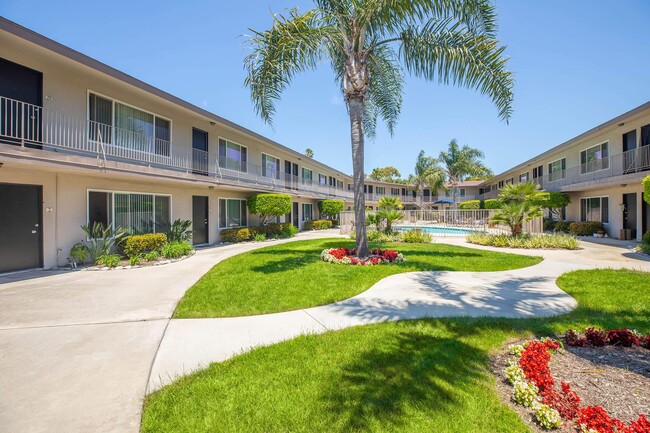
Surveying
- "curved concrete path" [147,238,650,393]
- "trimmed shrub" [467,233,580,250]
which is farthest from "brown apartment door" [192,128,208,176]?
"trimmed shrub" [467,233,580,250]

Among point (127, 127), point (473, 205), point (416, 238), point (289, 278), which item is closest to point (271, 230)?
point (416, 238)

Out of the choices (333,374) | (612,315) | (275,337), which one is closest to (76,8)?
(275,337)

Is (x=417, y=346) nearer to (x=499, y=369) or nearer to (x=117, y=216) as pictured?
(x=499, y=369)

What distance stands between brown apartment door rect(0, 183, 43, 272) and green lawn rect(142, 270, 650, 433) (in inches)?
381

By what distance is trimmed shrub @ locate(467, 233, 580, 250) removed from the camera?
13.5 meters

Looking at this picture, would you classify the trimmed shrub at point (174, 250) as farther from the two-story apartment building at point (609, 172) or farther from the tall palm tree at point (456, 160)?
the tall palm tree at point (456, 160)

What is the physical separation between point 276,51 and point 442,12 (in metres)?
4.90

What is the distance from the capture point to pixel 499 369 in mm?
3354

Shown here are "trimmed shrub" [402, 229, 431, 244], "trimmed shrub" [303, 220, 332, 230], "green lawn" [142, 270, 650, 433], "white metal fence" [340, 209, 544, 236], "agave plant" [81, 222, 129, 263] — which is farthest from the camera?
"trimmed shrub" [303, 220, 332, 230]

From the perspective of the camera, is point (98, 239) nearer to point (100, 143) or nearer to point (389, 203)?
point (100, 143)

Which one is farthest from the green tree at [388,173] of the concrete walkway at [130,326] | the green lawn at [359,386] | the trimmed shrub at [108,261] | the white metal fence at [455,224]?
the green lawn at [359,386]

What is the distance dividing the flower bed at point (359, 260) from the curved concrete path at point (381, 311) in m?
1.58

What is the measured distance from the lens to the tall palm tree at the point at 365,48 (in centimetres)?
827

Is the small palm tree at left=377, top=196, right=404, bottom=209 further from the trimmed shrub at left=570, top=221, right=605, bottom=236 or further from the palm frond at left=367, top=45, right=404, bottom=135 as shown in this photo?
the trimmed shrub at left=570, top=221, right=605, bottom=236
